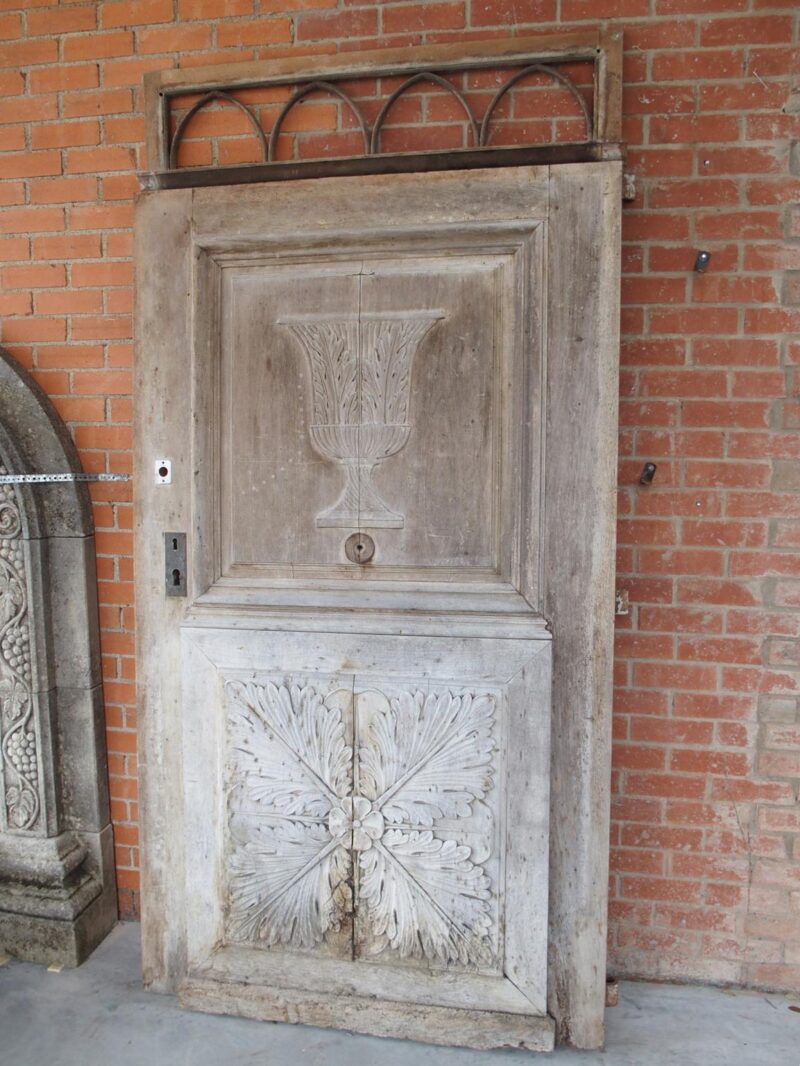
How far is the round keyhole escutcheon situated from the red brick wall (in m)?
0.75

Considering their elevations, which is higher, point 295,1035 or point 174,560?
point 174,560

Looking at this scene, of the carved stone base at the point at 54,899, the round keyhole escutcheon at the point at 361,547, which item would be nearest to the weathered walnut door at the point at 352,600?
the round keyhole escutcheon at the point at 361,547

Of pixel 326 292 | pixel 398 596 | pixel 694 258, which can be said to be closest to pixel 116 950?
pixel 398 596

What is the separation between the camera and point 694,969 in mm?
2084

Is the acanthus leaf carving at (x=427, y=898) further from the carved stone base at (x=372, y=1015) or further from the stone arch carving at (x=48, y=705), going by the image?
the stone arch carving at (x=48, y=705)

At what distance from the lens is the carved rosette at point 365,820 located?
192 cm

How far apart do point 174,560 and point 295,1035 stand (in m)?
1.39

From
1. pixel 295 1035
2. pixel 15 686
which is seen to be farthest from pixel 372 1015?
pixel 15 686

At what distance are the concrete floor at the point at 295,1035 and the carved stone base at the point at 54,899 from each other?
103mm

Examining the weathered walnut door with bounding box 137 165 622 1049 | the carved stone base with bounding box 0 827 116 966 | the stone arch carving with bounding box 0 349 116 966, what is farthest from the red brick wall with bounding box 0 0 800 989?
the carved stone base with bounding box 0 827 116 966

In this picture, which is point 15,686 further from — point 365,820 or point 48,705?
point 365,820

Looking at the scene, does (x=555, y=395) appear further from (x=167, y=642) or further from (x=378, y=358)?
(x=167, y=642)

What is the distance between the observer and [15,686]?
2232 mm

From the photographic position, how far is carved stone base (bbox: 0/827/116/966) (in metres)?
2.17
